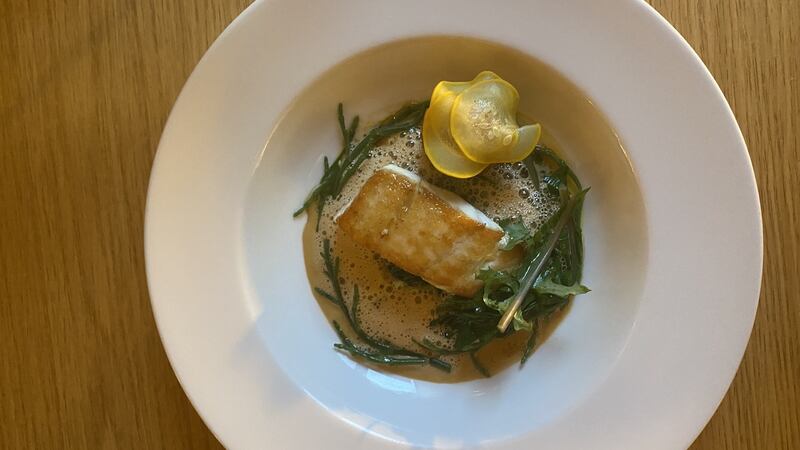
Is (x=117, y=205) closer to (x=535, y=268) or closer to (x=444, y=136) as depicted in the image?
(x=444, y=136)

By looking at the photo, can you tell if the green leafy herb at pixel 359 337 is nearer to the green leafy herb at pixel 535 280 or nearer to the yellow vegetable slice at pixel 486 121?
the green leafy herb at pixel 535 280

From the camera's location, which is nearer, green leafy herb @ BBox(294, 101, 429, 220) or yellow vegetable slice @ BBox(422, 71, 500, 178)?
yellow vegetable slice @ BBox(422, 71, 500, 178)

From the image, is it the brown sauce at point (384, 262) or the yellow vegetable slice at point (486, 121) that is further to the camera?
the brown sauce at point (384, 262)

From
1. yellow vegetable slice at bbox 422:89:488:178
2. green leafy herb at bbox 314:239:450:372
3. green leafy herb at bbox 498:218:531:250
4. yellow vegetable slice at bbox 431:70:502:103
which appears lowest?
green leafy herb at bbox 314:239:450:372

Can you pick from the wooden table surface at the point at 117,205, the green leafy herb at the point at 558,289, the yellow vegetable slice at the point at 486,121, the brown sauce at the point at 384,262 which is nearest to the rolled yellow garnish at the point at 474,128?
the yellow vegetable slice at the point at 486,121

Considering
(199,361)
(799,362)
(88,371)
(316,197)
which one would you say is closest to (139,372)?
(88,371)

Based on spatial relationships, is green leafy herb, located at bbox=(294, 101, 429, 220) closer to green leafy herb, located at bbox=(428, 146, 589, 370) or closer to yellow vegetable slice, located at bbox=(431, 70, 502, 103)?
yellow vegetable slice, located at bbox=(431, 70, 502, 103)

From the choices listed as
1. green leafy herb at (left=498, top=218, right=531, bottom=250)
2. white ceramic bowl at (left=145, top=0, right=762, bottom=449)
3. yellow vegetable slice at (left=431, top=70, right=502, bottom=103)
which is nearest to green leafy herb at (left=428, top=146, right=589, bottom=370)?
green leafy herb at (left=498, top=218, right=531, bottom=250)
